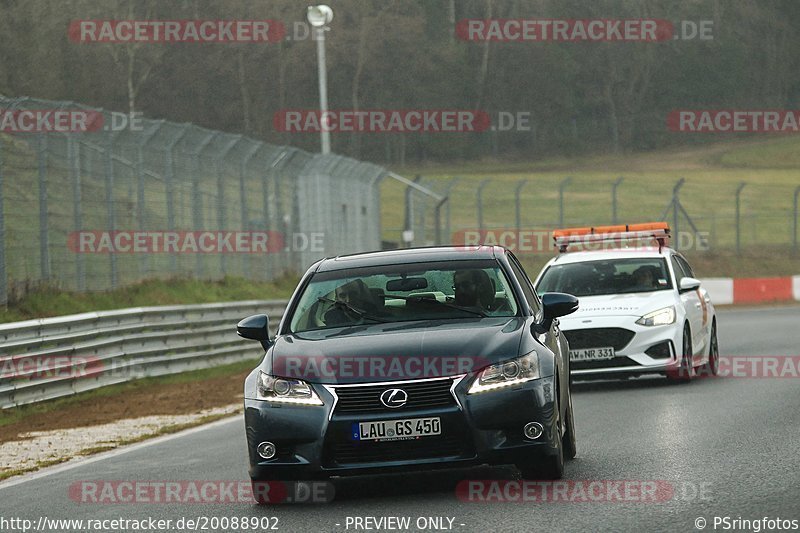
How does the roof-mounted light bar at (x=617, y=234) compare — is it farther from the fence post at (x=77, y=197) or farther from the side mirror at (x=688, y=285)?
the fence post at (x=77, y=197)

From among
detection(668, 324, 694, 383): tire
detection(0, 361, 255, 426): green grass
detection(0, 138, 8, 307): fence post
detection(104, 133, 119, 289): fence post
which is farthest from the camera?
detection(104, 133, 119, 289): fence post

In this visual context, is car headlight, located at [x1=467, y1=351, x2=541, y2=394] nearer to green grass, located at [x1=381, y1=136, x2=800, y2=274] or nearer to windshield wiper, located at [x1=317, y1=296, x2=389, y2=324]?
windshield wiper, located at [x1=317, y1=296, x2=389, y2=324]

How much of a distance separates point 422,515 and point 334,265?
Result: 2.42m

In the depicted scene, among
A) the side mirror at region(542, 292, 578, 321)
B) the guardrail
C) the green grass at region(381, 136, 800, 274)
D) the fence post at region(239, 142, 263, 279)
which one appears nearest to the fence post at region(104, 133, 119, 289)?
the guardrail

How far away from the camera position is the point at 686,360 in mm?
15914

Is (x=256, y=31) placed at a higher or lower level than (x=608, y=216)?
higher

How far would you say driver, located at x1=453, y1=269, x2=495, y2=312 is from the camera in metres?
9.51

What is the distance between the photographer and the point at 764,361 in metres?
18.6

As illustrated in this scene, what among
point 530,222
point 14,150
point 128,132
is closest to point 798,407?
point 14,150

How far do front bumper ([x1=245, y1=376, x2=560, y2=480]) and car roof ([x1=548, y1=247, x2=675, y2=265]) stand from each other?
865 centimetres

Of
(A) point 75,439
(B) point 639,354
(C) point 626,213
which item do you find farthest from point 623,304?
(C) point 626,213

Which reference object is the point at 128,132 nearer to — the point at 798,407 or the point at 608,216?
the point at 798,407

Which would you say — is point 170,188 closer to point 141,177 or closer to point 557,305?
point 141,177

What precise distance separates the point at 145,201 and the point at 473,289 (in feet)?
46.8
